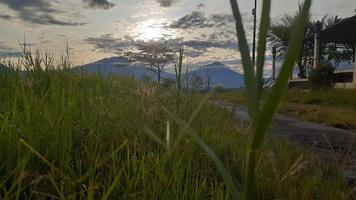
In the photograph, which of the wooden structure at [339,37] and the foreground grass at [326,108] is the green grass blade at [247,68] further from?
the wooden structure at [339,37]

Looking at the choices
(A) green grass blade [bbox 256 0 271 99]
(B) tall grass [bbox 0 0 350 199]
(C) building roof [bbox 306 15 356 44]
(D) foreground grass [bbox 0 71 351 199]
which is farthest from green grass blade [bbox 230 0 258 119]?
(C) building roof [bbox 306 15 356 44]

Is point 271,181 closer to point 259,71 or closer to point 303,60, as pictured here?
point 259,71

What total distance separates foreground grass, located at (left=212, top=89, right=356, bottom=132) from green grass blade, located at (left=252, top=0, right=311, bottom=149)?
15.7 feet

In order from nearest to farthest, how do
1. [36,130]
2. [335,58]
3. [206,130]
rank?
[36,130], [206,130], [335,58]

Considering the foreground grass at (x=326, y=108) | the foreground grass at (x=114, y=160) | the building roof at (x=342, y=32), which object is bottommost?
the foreground grass at (x=326, y=108)

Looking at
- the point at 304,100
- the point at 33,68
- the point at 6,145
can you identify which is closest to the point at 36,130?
the point at 6,145

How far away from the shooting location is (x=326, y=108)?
11.8m

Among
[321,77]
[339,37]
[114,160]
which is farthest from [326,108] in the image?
[339,37]

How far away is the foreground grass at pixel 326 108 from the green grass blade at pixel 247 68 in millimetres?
4770

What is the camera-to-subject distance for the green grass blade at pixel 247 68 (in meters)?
0.35

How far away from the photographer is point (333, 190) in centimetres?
195

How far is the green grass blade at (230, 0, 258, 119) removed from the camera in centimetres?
35

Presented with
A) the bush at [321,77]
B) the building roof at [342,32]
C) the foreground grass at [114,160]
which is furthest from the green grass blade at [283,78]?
the building roof at [342,32]

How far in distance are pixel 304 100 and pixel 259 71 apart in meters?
15.7
